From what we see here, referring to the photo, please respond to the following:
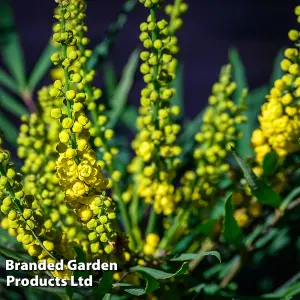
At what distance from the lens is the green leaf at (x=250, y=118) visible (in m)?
0.79

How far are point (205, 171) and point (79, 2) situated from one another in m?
0.23

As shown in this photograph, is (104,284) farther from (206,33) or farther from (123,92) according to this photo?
(206,33)

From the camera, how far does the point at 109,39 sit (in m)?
0.72

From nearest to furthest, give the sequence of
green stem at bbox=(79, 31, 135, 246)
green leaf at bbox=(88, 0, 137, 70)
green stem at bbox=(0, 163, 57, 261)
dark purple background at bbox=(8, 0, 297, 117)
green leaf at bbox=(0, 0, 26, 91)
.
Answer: green stem at bbox=(0, 163, 57, 261)
green stem at bbox=(79, 31, 135, 246)
green leaf at bbox=(88, 0, 137, 70)
green leaf at bbox=(0, 0, 26, 91)
dark purple background at bbox=(8, 0, 297, 117)

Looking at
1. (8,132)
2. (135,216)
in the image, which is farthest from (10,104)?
(135,216)

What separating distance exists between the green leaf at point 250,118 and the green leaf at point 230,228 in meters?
0.23

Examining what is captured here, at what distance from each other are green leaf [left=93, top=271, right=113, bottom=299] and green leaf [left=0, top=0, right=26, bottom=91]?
0.46 m

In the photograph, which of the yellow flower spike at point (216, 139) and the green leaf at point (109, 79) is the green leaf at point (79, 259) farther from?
the green leaf at point (109, 79)

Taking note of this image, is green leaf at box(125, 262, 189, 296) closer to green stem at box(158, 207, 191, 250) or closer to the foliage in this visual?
the foliage

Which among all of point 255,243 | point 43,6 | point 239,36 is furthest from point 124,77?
point 43,6

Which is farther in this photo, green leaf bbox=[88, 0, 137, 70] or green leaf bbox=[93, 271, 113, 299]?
green leaf bbox=[88, 0, 137, 70]

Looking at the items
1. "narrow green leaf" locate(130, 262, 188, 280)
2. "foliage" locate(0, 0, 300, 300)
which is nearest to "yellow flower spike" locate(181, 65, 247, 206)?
"foliage" locate(0, 0, 300, 300)

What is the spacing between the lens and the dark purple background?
1.84 meters

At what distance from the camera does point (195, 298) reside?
0.56 meters
